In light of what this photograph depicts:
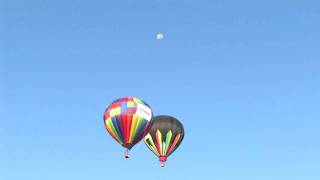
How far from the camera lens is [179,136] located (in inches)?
3295

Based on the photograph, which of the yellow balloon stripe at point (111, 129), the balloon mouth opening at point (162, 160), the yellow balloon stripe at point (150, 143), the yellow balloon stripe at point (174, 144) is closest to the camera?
the yellow balloon stripe at point (111, 129)

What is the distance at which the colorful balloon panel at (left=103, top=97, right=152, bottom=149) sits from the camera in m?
74.6

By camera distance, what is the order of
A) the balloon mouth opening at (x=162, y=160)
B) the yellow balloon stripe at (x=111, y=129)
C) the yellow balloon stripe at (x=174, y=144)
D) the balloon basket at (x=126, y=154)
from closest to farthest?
the balloon basket at (x=126, y=154), the yellow balloon stripe at (x=111, y=129), the balloon mouth opening at (x=162, y=160), the yellow balloon stripe at (x=174, y=144)

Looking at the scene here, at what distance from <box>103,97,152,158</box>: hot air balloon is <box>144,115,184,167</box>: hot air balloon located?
6.26 metres

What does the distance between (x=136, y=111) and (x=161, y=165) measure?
8.74 metres

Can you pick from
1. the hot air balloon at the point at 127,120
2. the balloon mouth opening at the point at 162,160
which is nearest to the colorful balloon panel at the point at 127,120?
the hot air balloon at the point at 127,120

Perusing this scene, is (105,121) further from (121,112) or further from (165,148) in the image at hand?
(165,148)

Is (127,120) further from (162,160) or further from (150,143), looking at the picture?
(150,143)

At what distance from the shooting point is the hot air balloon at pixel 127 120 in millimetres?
74500

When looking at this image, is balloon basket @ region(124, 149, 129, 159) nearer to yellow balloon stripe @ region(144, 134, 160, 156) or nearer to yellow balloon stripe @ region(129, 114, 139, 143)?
yellow balloon stripe @ region(129, 114, 139, 143)

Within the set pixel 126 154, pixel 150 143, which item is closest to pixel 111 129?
pixel 126 154

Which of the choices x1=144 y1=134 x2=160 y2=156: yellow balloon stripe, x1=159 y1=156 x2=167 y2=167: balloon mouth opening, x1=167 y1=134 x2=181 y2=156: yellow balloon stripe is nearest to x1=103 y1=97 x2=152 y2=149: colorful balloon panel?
x1=159 y1=156 x2=167 y2=167: balloon mouth opening

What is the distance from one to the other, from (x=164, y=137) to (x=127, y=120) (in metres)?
9.23

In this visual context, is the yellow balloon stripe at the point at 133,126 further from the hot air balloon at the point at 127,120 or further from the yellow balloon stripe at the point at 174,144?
the yellow balloon stripe at the point at 174,144
